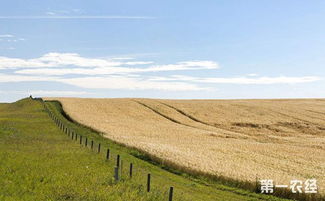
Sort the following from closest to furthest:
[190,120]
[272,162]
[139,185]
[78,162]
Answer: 1. [139,185]
2. [78,162]
3. [272,162]
4. [190,120]

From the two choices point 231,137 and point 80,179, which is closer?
point 80,179

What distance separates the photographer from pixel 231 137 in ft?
179

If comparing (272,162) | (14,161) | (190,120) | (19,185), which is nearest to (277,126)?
(190,120)

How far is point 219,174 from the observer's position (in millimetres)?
25453

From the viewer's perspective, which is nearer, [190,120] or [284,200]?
[284,200]

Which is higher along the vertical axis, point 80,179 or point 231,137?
point 80,179

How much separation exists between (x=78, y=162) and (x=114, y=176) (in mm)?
5045

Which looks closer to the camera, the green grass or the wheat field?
the green grass

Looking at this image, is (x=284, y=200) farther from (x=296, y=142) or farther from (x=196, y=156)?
(x=296, y=142)

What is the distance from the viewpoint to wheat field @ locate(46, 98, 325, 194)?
28844mm

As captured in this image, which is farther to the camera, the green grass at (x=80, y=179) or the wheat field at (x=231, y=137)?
the wheat field at (x=231, y=137)

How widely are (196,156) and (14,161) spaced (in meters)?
14.2

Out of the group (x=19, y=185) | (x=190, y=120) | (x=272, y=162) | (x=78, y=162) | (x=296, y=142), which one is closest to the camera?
(x=19, y=185)

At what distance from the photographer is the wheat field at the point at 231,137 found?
94.6 ft
